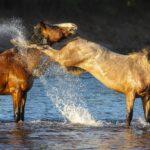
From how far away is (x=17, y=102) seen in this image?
18.3 metres

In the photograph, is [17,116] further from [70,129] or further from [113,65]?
[113,65]

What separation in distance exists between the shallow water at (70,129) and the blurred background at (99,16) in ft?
76.7

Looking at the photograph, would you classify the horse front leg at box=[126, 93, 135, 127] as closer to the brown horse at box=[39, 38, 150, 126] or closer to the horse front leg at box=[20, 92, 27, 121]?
the brown horse at box=[39, 38, 150, 126]

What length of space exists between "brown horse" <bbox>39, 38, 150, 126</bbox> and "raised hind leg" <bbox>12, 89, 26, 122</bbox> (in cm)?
98

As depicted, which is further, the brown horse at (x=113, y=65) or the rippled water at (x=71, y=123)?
the brown horse at (x=113, y=65)

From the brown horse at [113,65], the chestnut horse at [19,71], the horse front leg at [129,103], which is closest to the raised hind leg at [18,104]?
the chestnut horse at [19,71]

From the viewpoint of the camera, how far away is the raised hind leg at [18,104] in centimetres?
1822

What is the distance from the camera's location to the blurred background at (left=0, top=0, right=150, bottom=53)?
48291 mm

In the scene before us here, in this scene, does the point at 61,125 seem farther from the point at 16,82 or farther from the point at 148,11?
the point at 148,11

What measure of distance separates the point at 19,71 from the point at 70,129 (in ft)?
5.24

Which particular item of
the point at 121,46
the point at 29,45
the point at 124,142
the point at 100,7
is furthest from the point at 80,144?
the point at 100,7

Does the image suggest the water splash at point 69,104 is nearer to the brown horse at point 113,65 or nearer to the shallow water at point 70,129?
the shallow water at point 70,129

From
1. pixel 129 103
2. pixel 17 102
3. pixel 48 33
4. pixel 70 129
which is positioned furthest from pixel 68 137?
pixel 48 33

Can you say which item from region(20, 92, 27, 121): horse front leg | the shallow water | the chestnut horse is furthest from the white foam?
region(20, 92, 27, 121): horse front leg
